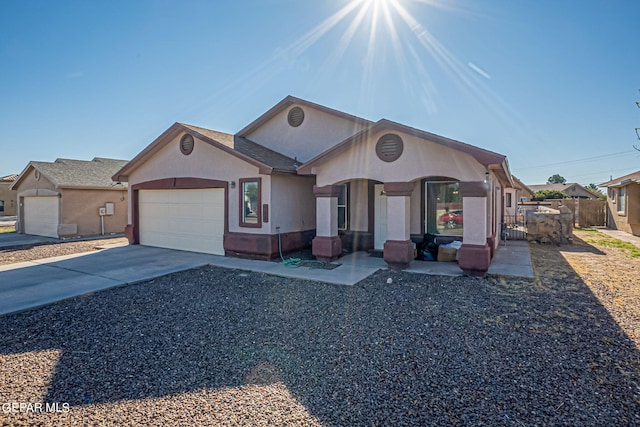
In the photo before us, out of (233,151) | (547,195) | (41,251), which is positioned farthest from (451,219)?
(547,195)

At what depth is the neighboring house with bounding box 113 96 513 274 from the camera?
8617 mm

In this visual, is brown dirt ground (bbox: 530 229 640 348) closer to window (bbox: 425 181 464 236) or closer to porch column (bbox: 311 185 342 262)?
window (bbox: 425 181 464 236)

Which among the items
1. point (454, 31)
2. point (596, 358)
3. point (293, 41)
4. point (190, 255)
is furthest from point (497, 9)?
point (190, 255)

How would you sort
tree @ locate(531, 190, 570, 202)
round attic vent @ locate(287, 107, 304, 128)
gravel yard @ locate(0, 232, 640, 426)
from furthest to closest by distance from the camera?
1. tree @ locate(531, 190, 570, 202)
2. round attic vent @ locate(287, 107, 304, 128)
3. gravel yard @ locate(0, 232, 640, 426)

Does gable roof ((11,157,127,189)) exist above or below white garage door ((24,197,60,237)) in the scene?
above

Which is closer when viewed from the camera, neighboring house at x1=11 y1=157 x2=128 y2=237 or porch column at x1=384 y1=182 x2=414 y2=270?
porch column at x1=384 y1=182 x2=414 y2=270

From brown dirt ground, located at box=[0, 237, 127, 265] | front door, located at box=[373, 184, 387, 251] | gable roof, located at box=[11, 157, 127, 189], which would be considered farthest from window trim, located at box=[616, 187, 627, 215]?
gable roof, located at box=[11, 157, 127, 189]

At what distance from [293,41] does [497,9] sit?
5544mm

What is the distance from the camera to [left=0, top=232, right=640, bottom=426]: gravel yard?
3.26 meters

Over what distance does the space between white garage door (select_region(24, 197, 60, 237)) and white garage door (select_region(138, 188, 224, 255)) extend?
6.35 m

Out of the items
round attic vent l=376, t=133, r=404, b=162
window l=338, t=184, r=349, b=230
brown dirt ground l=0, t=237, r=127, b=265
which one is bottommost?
brown dirt ground l=0, t=237, r=127, b=265

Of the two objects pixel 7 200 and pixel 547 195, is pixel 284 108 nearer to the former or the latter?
pixel 7 200

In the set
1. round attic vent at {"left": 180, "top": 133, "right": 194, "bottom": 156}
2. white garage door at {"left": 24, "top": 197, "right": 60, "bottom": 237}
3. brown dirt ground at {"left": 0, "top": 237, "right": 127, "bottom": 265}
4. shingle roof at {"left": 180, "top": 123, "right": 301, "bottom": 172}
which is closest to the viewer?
shingle roof at {"left": 180, "top": 123, "right": 301, "bottom": 172}

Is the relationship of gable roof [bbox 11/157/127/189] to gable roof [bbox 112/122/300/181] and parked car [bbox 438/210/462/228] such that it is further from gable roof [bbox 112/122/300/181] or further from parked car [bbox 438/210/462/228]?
parked car [bbox 438/210/462/228]
